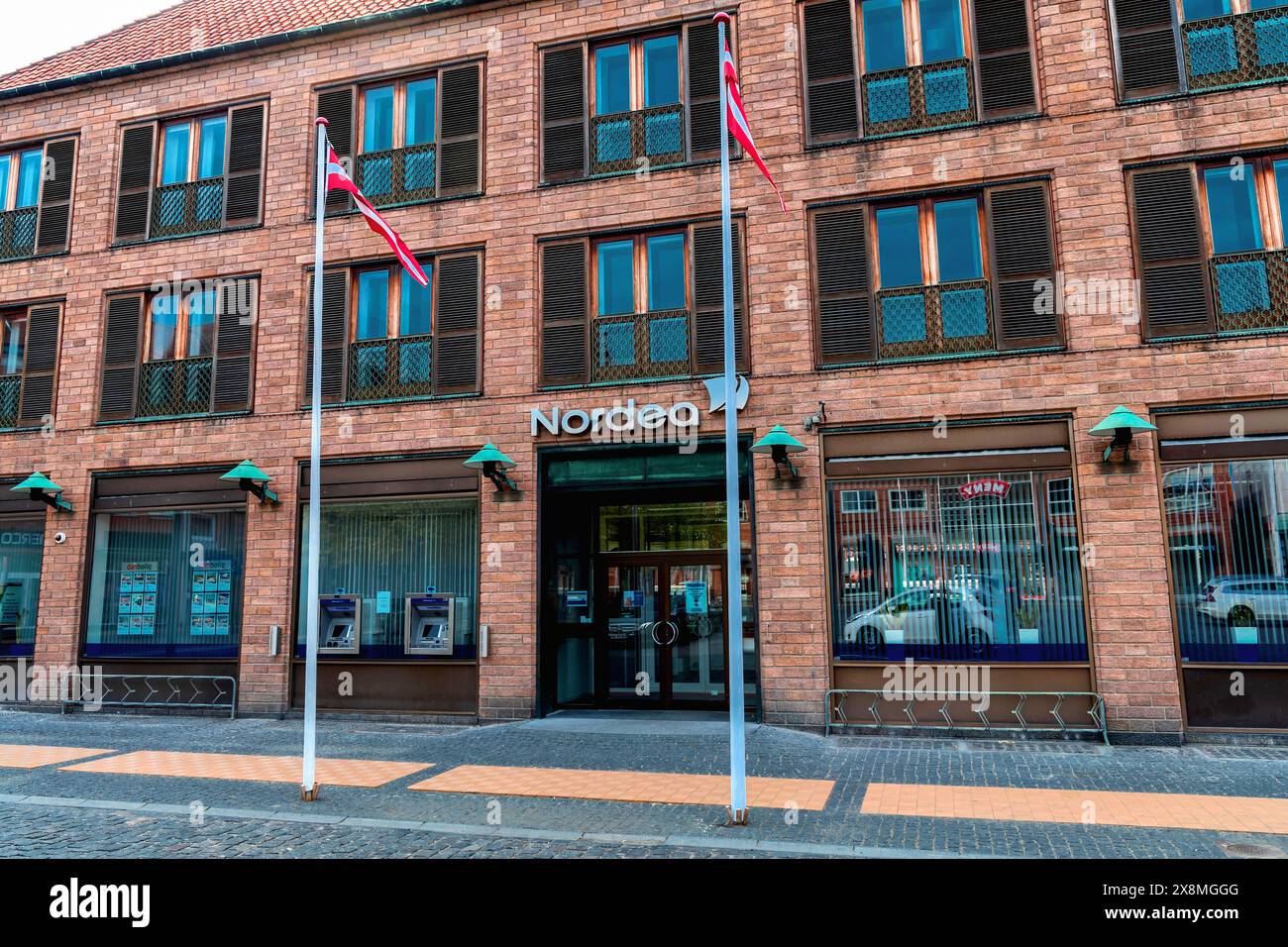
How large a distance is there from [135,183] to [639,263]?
9.92 m

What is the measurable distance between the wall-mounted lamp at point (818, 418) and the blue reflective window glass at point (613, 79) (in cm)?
580

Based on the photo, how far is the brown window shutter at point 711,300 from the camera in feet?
43.4

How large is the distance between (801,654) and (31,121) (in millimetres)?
17472

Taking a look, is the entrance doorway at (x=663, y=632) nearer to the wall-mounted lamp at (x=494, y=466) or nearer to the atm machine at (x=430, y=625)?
the wall-mounted lamp at (x=494, y=466)

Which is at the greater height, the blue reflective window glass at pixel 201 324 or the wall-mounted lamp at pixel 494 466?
the blue reflective window glass at pixel 201 324

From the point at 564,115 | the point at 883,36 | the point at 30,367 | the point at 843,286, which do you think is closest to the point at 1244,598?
the point at 843,286

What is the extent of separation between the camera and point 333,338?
1505 cm

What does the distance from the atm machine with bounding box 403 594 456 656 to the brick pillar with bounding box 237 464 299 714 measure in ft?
6.84

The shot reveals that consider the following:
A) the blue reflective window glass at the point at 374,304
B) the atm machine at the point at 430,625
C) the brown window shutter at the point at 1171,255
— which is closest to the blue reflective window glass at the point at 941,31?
the brown window shutter at the point at 1171,255

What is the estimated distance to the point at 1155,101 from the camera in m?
12.1

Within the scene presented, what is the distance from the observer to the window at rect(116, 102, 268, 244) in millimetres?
15961

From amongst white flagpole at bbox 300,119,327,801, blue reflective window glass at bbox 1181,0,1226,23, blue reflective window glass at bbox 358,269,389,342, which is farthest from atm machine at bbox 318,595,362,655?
blue reflective window glass at bbox 1181,0,1226,23

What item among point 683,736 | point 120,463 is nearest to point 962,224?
point 683,736

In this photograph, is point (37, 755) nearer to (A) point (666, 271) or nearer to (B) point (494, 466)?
(B) point (494, 466)
